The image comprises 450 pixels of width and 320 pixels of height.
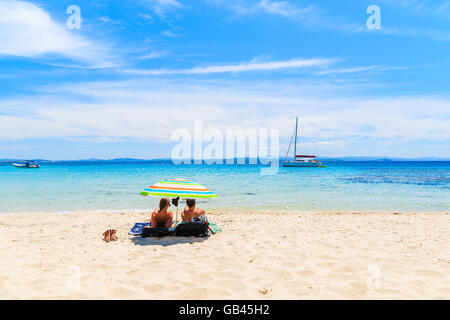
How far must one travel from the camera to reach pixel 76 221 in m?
10.8

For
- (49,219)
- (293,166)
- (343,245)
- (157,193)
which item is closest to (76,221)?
(49,219)

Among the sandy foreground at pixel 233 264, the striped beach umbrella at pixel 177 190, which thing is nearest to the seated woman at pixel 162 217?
the sandy foreground at pixel 233 264

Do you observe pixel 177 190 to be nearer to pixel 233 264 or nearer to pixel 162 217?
pixel 162 217

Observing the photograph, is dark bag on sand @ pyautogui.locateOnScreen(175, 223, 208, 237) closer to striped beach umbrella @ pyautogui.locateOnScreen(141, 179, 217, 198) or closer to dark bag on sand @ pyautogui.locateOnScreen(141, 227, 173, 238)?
dark bag on sand @ pyautogui.locateOnScreen(141, 227, 173, 238)

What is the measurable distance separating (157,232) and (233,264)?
2.88 metres

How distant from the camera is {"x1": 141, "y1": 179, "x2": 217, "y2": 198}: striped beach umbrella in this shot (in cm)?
714

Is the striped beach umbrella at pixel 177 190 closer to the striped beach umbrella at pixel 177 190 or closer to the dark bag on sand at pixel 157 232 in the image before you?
the striped beach umbrella at pixel 177 190

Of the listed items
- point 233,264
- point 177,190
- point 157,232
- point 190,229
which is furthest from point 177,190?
point 233,264

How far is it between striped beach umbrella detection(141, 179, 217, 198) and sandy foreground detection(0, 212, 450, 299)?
4.29 feet

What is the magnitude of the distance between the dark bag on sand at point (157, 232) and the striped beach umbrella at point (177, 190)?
1.10 metres

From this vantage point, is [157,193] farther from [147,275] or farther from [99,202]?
[99,202]

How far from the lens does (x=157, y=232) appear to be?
7734 mm

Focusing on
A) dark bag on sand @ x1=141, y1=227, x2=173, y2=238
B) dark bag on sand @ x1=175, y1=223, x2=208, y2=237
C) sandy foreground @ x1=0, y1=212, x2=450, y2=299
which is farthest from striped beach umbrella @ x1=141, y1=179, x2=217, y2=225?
sandy foreground @ x1=0, y1=212, x2=450, y2=299
